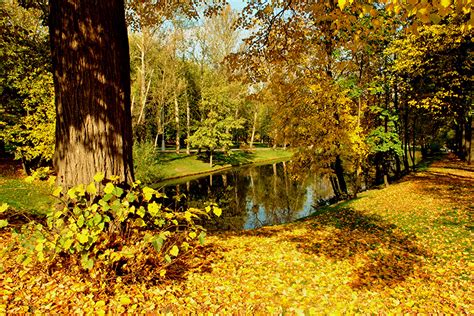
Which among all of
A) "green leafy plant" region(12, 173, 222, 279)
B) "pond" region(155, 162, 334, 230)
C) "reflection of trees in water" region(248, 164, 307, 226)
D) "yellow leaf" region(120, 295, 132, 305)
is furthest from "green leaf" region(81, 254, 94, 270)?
"reflection of trees in water" region(248, 164, 307, 226)

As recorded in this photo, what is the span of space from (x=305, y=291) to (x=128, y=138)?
3566mm

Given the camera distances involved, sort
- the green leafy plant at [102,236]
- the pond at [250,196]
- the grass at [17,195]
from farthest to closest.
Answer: the pond at [250,196] < the grass at [17,195] < the green leafy plant at [102,236]

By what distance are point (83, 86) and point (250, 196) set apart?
2027cm

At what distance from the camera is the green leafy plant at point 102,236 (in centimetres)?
311

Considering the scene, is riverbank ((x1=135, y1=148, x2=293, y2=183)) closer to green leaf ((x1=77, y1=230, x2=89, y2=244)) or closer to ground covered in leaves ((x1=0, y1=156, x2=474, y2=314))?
ground covered in leaves ((x1=0, y1=156, x2=474, y2=314))

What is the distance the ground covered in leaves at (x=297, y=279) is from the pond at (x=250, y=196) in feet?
27.4

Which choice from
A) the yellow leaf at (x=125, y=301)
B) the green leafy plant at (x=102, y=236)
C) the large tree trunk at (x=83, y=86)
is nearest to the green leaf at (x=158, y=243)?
the green leafy plant at (x=102, y=236)

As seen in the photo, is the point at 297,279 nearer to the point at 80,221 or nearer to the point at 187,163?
the point at 80,221

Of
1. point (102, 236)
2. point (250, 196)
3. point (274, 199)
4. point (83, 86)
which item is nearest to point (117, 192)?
point (102, 236)

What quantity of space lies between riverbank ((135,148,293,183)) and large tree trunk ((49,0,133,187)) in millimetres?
18347

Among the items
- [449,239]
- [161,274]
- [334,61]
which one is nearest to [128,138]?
[161,274]

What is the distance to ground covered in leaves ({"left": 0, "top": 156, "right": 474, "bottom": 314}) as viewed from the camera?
11.2 ft

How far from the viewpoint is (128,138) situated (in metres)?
4.40

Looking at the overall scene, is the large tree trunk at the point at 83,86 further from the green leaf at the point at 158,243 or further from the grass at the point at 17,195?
the grass at the point at 17,195
